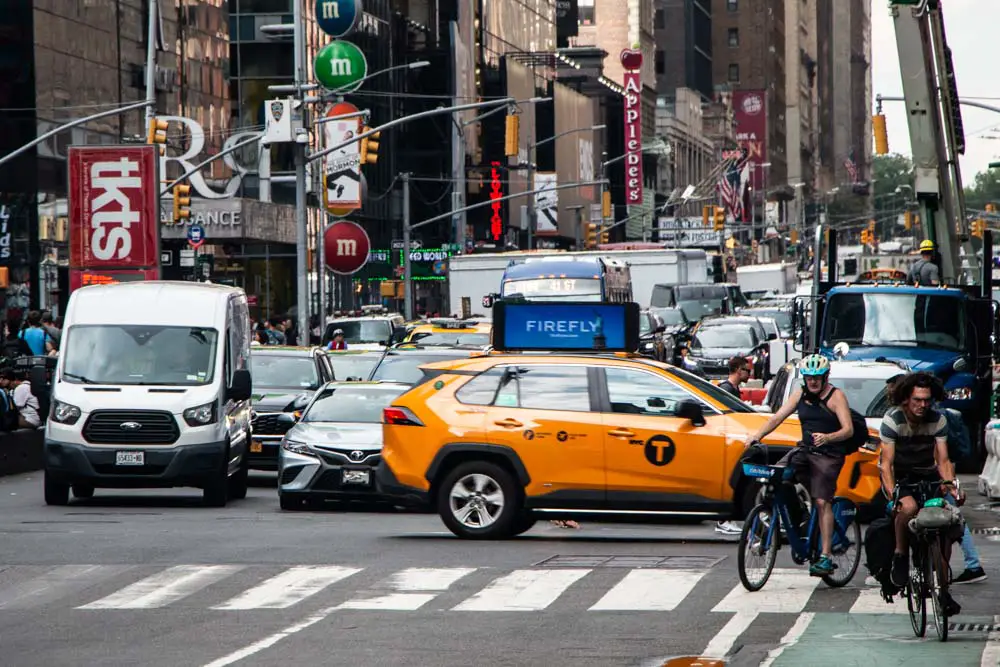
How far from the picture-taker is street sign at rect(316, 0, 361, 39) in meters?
57.5

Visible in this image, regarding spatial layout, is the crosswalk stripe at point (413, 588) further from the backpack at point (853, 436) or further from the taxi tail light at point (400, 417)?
the backpack at point (853, 436)

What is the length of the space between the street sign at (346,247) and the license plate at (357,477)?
2219 centimetres

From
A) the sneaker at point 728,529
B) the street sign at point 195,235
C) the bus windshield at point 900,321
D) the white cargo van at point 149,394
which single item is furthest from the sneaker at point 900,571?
the street sign at point 195,235

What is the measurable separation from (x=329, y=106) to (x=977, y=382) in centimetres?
4324

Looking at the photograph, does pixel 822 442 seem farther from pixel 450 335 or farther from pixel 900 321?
pixel 450 335

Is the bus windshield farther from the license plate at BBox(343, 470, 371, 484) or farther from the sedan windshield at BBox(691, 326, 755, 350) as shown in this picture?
the sedan windshield at BBox(691, 326, 755, 350)

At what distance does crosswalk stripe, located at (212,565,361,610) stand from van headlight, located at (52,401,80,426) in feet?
21.5

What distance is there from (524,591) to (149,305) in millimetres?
9600

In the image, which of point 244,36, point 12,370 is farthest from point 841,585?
point 244,36

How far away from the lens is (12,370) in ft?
94.5

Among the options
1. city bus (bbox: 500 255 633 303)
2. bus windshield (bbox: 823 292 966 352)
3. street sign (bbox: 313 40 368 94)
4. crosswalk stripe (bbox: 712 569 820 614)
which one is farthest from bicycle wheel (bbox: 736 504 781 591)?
street sign (bbox: 313 40 368 94)

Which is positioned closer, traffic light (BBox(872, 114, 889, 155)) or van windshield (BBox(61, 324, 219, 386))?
van windshield (BBox(61, 324, 219, 386))

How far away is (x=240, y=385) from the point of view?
2181cm

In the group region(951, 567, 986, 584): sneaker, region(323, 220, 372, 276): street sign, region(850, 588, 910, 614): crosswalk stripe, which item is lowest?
region(850, 588, 910, 614): crosswalk stripe
